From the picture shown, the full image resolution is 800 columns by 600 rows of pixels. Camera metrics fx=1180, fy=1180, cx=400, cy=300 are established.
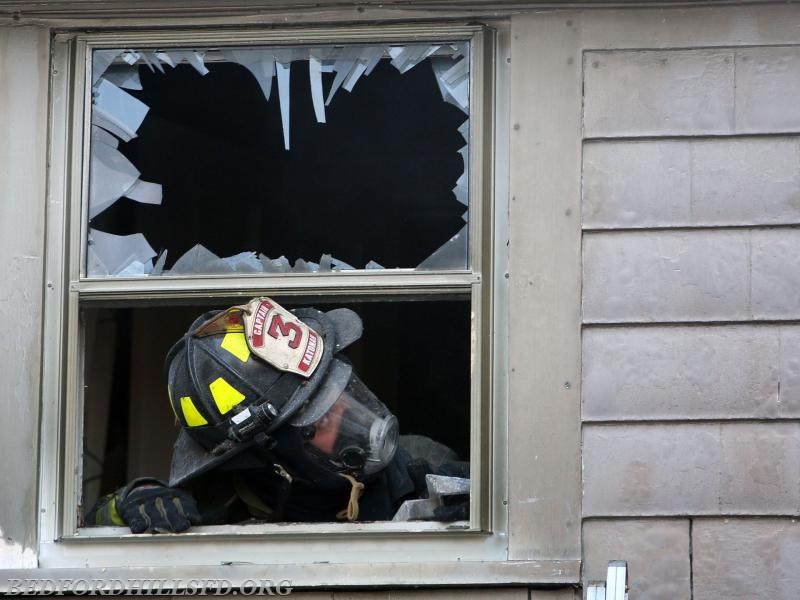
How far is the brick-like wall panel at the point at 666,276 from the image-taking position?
3.22 metres

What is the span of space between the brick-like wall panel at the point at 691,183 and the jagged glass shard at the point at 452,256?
0.36 m

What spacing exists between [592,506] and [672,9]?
142cm

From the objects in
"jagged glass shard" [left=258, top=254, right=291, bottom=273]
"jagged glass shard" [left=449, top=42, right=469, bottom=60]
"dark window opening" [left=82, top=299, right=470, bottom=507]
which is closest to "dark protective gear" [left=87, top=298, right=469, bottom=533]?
"jagged glass shard" [left=258, top=254, right=291, bottom=273]

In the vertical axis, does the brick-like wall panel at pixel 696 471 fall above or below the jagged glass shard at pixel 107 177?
below

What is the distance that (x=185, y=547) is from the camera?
3281mm

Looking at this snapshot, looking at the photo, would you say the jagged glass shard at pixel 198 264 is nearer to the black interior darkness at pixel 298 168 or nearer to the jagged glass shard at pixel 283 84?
the black interior darkness at pixel 298 168

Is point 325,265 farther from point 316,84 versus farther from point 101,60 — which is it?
point 101,60

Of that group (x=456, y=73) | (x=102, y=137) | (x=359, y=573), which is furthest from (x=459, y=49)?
(x=359, y=573)

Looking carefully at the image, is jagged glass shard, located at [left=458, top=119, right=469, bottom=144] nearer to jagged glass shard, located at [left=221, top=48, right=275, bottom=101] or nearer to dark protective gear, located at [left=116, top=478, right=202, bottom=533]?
jagged glass shard, located at [left=221, top=48, right=275, bottom=101]

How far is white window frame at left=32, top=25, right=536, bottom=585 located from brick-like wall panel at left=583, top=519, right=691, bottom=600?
6.2 inches

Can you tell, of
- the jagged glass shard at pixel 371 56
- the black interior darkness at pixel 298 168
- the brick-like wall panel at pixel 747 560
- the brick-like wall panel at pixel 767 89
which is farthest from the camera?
the black interior darkness at pixel 298 168

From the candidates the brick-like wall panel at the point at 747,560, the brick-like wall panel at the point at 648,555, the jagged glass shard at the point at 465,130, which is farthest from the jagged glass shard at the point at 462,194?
the brick-like wall panel at the point at 747,560

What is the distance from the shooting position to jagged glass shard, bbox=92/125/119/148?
3.50 metres

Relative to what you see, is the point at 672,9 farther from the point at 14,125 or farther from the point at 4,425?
the point at 4,425
